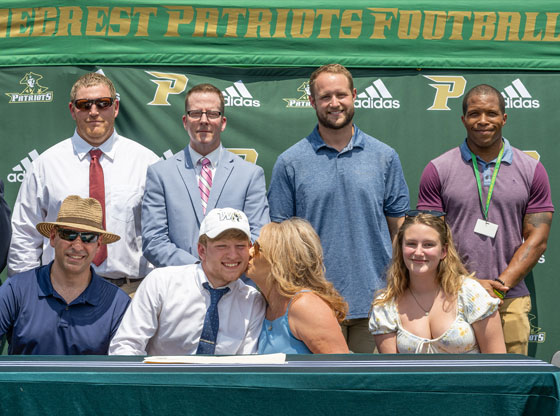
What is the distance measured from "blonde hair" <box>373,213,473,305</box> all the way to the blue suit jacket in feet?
2.45

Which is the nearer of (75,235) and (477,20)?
(75,235)

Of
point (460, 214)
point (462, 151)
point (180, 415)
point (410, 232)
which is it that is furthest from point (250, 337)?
point (462, 151)

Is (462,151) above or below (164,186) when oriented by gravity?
above

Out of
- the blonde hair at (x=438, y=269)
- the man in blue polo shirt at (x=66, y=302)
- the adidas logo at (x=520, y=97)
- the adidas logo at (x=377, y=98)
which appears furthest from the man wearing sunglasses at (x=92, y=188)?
the adidas logo at (x=520, y=97)

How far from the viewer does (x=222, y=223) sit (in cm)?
295

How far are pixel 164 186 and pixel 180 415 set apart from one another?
2026mm

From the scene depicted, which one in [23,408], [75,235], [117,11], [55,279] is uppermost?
[117,11]

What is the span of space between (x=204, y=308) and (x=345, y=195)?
3.74 feet

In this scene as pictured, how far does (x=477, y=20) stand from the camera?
15.2 ft

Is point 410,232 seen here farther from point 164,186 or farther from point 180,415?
point 180,415

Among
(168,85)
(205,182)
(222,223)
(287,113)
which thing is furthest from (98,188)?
(287,113)

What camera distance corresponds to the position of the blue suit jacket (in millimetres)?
3652

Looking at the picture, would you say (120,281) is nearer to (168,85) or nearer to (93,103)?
(93,103)

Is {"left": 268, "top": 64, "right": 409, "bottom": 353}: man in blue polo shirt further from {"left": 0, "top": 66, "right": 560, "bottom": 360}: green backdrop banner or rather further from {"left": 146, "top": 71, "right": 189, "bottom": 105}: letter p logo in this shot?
{"left": 146, "top": 71, "right": 189, "bottom": 105}: letter p logo
